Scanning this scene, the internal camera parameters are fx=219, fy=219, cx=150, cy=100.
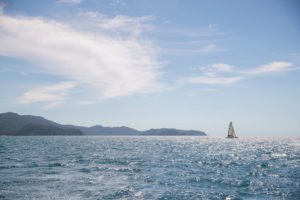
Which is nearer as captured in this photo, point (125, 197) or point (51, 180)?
point (125, 197)

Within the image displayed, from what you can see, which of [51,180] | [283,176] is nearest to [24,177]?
[51,180]

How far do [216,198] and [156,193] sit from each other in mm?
5021

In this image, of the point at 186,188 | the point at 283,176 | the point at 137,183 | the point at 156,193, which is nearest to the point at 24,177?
the point at 137,183

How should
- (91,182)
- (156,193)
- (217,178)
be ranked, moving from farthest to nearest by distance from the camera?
1. (217,178)
2. (91,182)
3. (156,193)

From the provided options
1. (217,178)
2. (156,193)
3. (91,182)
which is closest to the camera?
(156,193)

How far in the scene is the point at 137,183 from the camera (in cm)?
2275

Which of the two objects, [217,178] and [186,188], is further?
[217,178]

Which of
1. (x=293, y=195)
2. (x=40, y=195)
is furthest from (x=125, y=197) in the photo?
(x=293, y=195)

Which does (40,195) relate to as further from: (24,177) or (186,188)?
(186,188)

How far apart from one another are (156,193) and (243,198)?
7.18 meters

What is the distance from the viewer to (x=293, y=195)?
18.7 metres

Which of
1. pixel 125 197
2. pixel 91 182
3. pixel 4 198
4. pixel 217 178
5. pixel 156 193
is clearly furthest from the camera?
pixel 217 178

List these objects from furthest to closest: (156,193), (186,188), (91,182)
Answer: (91,182) < (186,188) < (156,193)

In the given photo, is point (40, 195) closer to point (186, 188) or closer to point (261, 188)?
point (186, 188)
